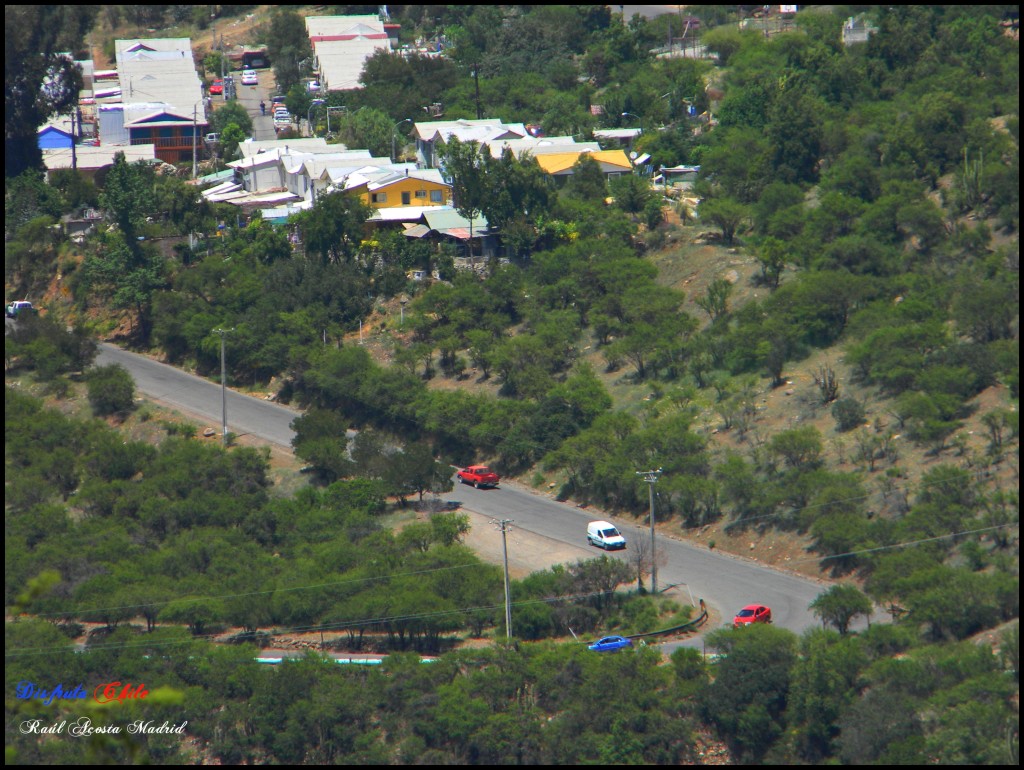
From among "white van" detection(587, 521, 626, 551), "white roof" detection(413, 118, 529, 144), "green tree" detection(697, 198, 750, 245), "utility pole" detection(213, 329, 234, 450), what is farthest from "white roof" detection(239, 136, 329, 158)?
"white van" detection(587, 521, 626, 551)

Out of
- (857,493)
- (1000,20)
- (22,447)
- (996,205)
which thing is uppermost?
(1000,20)

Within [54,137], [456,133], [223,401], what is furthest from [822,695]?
[54,137]

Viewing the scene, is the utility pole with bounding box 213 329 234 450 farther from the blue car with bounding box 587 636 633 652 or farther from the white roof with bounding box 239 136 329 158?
the blue car with bounding box 587 636 633 652

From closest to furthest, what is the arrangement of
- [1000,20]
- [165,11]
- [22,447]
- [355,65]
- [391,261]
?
[22,447], [391,261], [1000,20], [355,65], [165,11]

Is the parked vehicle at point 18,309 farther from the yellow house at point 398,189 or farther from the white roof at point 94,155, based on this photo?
the yellow house at point 398,189

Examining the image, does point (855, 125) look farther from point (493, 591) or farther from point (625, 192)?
point (493, 591)

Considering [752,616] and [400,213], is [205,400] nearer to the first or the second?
[400,213]

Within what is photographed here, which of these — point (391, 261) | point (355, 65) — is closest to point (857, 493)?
point (391, 261)

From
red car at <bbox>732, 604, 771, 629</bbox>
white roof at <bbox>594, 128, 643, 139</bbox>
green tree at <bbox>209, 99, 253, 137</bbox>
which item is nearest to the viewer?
red car at <bbox>732, 604, 771, 629</bbox>
